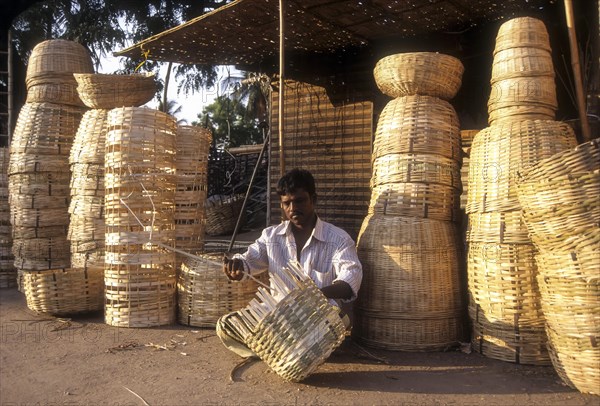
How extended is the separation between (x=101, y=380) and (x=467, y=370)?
2238 millimetres

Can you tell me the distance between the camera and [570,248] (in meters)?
2.84

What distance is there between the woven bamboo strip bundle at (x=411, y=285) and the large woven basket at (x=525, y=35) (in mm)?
1314

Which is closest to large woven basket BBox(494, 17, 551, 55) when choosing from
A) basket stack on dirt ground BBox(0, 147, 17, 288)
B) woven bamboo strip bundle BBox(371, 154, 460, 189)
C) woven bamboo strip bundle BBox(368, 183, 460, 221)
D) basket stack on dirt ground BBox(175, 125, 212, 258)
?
woven bamboo strip bundle BBox(371, 154, 460, 189)

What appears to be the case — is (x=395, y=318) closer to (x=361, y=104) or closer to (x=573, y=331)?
(x=573, y=331)

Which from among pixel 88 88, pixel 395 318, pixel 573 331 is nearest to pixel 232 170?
pixel 88 88

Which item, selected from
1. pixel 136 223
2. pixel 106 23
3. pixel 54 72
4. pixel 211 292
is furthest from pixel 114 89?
pixel 106 23

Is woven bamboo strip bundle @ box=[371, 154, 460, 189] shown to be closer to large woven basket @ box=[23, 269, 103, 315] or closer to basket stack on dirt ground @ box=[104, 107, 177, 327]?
basket stack on dirt ground @ box=[104, 107, 177, 327]

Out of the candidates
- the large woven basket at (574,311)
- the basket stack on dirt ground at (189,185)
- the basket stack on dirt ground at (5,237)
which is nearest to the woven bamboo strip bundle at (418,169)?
the large woven basket at (574,311)

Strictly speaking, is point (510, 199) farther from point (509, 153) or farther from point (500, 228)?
point (509, 153)

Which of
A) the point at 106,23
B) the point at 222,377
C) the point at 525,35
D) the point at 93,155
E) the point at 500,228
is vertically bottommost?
the point at 222,377

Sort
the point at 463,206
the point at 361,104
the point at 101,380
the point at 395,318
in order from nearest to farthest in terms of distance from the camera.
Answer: the point at 101,380 → the point at 395,318 → the point at 463,206 → the point at 361,104

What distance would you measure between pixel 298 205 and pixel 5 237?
468 cm

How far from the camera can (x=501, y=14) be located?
16.2 feet

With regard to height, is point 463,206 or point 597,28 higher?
point 597,28
